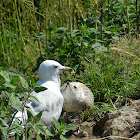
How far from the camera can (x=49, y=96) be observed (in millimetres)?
3020

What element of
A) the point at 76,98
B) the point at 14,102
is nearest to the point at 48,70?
the point at 76,98

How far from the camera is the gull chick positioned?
3225 millimetres

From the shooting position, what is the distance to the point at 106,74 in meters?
3.73

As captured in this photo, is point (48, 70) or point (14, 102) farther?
point (48, 70)

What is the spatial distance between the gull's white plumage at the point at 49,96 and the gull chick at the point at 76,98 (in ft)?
0.43

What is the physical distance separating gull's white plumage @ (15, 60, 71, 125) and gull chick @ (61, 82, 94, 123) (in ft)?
0.43

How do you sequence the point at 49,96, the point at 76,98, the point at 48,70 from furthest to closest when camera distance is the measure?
the point at 48,70 < the point at 76,98 < the point at 49,96

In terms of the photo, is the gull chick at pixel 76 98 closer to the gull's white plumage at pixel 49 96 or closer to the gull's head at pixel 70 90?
the gull's head at pixel 70 90

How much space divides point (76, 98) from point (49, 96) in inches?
14.2

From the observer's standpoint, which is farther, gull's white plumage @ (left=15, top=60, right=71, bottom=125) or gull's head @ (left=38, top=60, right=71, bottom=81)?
gull's head @ (left=38, top=60, right=71, bottom=81)

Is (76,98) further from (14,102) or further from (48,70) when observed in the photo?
(14,102)

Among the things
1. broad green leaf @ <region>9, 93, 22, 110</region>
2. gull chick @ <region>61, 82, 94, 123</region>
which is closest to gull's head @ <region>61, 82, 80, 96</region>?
gull chick @ <region>61, 82, 94, 123</region>

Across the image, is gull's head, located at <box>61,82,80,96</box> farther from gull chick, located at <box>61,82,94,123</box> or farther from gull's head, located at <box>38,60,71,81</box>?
gull's head, located at <box>38,60,71,81</box>

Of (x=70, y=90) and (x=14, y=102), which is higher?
(x=14, y=102)
